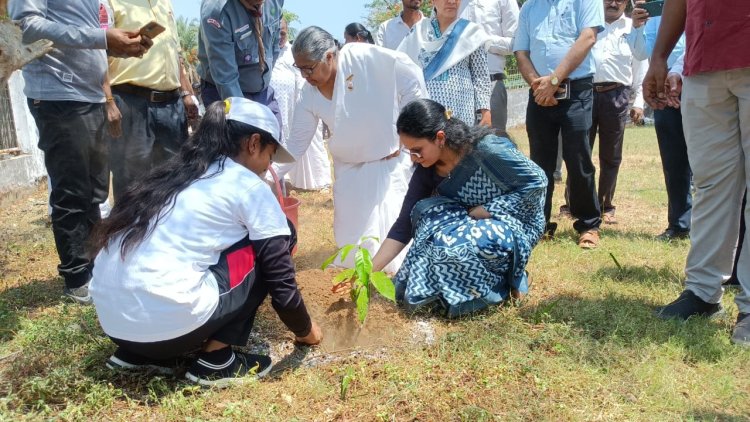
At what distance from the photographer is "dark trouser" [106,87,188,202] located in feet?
12.3

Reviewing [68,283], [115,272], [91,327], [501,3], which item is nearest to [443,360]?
[115,272]

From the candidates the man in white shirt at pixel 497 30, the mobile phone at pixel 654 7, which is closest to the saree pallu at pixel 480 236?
the man in white shirt at pixel 497 30

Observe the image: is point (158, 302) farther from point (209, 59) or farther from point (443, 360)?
point (209, 59)

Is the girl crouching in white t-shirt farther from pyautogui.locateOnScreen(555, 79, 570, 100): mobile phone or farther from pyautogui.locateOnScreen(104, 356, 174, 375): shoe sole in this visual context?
pyautogui.locateOnScreen(555, 79, 570, 100): mobile phone

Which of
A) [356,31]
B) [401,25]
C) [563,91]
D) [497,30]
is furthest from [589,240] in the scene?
[356,31]

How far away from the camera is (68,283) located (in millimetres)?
3424

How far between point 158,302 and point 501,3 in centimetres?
423

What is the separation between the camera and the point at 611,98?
5047mm

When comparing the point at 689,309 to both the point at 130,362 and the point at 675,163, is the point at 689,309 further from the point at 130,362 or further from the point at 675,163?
the point at 130,362

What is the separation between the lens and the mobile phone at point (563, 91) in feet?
13.3

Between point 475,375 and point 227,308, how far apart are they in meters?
1.01

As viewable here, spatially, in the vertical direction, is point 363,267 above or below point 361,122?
below

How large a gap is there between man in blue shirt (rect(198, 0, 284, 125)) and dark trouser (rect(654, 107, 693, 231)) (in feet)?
8.95

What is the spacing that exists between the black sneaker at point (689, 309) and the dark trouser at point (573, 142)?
53.5 inches
